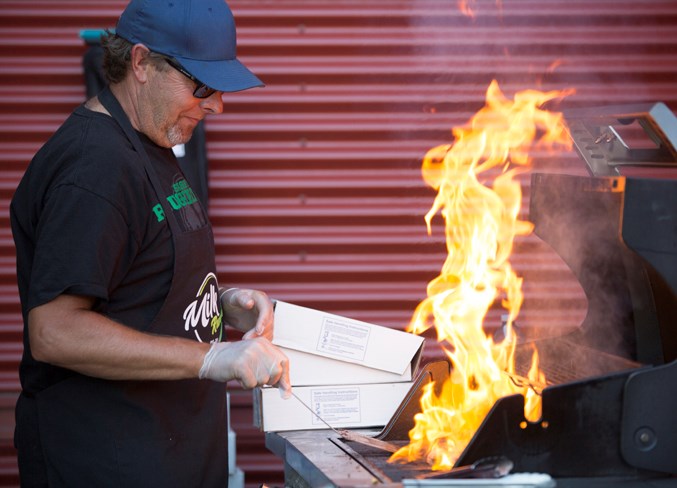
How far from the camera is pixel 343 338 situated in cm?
295

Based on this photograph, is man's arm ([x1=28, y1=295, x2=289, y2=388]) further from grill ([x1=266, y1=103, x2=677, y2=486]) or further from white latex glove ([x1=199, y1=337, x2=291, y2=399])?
grill ([x1=266, y1=103, x2=677, y2=486])

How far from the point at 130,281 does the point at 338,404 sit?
0.92m

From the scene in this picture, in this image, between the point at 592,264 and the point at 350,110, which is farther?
the point at 350,110

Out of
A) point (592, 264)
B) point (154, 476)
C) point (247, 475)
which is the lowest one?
point (247, 475)

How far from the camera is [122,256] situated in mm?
2295

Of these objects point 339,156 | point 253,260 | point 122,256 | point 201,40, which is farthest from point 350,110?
point 122,256

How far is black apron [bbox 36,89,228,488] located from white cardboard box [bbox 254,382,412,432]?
0.36 metres

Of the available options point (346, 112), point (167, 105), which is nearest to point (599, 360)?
point (167, 105)

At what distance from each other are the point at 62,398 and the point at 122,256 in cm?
45

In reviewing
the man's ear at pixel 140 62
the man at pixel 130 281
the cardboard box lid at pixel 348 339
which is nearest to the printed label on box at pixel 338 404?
the cardboard box lid at pixel 348 339

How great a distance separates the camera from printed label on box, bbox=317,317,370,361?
2.94 metres

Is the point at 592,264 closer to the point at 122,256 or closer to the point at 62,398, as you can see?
the point at 122,256

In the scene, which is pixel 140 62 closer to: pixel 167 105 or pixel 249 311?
pixel 167 105

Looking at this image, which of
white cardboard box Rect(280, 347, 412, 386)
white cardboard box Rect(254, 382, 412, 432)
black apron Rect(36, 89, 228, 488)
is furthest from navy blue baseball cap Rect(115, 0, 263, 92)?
white cardboard box Rect(254, 382, 412, 432)
